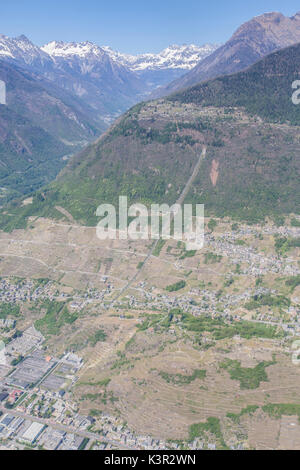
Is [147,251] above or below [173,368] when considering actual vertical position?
above

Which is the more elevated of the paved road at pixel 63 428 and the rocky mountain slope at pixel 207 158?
the rocky mountain slope at pixel 207 158

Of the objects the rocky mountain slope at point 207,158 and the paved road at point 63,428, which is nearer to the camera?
the paved road at point 63,428

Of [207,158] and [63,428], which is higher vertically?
[207,158]

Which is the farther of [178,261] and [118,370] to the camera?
[178,261]

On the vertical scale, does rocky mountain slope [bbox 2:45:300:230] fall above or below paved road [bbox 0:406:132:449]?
above

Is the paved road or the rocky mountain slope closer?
the paved road

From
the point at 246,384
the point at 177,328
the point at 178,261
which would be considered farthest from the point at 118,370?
the point at 178,261

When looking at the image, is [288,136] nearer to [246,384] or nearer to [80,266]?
[80,266]

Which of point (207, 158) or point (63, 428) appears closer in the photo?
point (63, 428)
